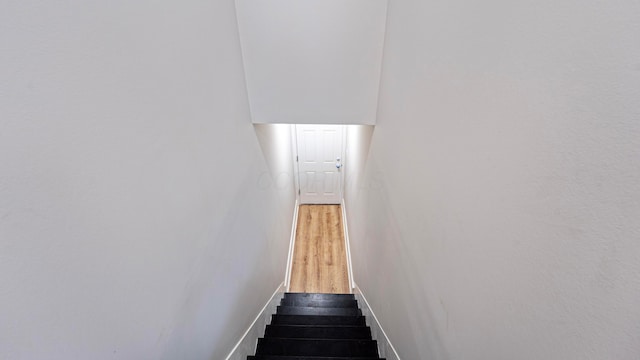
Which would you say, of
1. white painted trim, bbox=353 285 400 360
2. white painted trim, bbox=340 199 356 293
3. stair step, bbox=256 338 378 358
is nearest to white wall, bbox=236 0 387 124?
white painted trim, bbox=353 285 400 360

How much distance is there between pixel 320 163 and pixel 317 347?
3246 millimetres

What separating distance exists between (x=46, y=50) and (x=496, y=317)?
111cm

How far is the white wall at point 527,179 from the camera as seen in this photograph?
413mm

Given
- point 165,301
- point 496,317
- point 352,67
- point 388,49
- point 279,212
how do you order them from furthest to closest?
point 279,212, point 352,67, point 388,49, point 165,301, point 496,317

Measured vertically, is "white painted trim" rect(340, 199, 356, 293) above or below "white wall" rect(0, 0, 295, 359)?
above

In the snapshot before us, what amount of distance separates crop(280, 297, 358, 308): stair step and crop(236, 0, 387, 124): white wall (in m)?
2.08

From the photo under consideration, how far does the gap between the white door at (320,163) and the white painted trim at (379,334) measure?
8.39 ft

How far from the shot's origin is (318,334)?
2.46 meters

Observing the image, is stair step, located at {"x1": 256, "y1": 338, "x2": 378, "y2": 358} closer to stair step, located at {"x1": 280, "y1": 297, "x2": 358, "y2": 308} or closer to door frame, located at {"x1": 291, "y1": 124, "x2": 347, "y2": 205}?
stair step, located at {"x1": 280, "y1": 297, "x2": 358, "y2": 308}

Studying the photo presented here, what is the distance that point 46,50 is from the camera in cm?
55

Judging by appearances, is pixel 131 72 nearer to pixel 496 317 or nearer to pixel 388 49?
pixel 496 317

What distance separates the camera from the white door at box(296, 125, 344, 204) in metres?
4.74

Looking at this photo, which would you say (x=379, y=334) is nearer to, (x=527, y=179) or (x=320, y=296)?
(x=320, y=296)

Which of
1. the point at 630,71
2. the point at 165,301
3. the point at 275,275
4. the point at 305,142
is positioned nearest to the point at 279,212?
the point at 275,275
